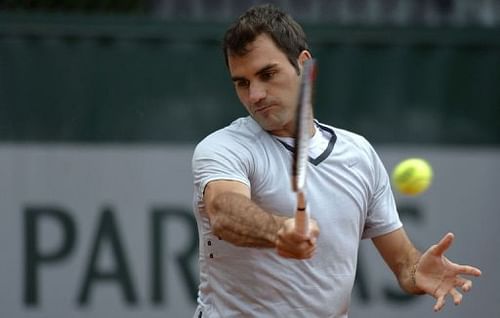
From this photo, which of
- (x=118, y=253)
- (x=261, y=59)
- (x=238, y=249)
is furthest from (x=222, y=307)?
(x=118, y=253)

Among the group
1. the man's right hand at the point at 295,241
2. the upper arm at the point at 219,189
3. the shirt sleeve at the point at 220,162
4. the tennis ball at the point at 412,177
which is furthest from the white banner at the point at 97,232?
the man's right hand at the point at 295,241

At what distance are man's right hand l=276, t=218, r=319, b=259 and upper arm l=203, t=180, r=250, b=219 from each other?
365mm

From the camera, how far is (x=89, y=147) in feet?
20.3

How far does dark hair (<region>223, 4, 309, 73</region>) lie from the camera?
3559 millimetres

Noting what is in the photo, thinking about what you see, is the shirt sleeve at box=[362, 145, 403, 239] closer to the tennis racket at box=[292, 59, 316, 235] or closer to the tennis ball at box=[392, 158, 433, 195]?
the tennis ball at box=[392, 158, 433, 195]

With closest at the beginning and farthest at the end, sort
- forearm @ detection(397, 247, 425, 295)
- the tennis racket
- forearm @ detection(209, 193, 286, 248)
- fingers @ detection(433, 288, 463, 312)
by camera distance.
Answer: the tennis racket, forearm @ detection(209, 193, 286, 248), fingers @ detection(433, 288, 463, 312), forearm @ detection(397, 247, 425, 295)

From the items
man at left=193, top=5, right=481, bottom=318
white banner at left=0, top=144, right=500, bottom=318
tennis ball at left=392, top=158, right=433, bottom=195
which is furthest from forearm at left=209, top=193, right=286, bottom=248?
white banner at left=0, top=144, right=500, bottom=318

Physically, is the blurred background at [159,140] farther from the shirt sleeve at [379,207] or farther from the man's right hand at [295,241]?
the man's right hand at [295,241]

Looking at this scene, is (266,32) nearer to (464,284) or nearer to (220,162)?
(220,162)

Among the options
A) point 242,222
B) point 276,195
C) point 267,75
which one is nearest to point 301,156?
point 242,222

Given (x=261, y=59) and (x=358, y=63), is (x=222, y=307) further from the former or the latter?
(x=358, y=63)

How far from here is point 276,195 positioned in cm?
349

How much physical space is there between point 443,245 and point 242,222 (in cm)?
75

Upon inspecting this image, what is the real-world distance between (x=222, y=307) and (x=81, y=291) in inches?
106
